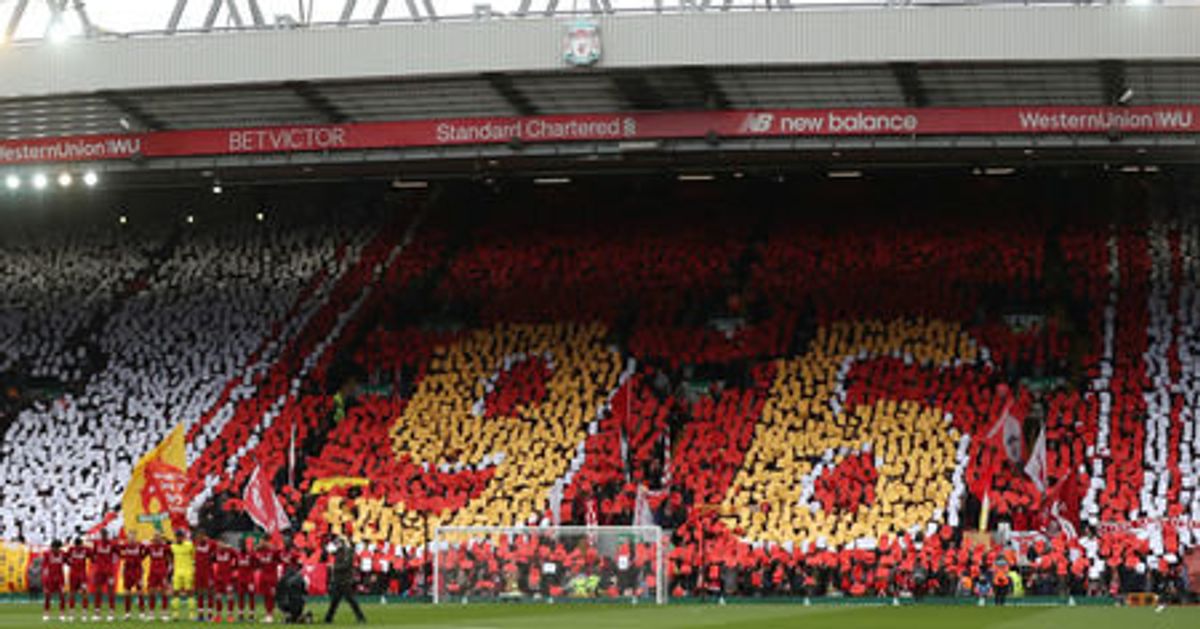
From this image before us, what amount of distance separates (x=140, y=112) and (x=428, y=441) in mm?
9567

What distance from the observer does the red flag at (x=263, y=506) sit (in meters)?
42.3

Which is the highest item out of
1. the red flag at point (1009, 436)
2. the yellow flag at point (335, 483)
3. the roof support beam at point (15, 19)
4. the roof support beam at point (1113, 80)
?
the roof support beam at point (15, 19)

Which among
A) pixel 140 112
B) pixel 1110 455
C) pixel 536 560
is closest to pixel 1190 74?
pixel 1110 455

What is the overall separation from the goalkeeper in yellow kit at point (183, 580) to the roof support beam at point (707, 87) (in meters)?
13.1

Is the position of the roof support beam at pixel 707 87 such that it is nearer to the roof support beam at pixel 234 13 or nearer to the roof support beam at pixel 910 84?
the roof support beam at pixel 910 84

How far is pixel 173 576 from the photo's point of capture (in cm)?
3234

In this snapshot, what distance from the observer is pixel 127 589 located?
3219 centimetres

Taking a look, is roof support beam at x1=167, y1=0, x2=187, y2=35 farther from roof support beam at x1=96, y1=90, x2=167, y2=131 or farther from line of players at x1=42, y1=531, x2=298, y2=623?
line of players at x1=42, y1=531, x2=298, y2=623

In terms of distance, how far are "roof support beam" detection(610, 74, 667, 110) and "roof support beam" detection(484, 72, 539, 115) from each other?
75.1 inches

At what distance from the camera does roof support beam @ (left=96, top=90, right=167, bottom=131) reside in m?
40.6

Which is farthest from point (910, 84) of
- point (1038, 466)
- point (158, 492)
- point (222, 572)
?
point (158, 492)

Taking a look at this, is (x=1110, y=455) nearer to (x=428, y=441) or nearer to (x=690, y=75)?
(x=690, y=75)

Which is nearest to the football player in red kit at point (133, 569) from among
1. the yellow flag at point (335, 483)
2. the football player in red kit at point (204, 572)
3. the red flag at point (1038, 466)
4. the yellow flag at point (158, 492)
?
the football player in red kit at point (204, 572)

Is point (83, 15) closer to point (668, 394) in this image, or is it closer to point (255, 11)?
point (255, 11)
